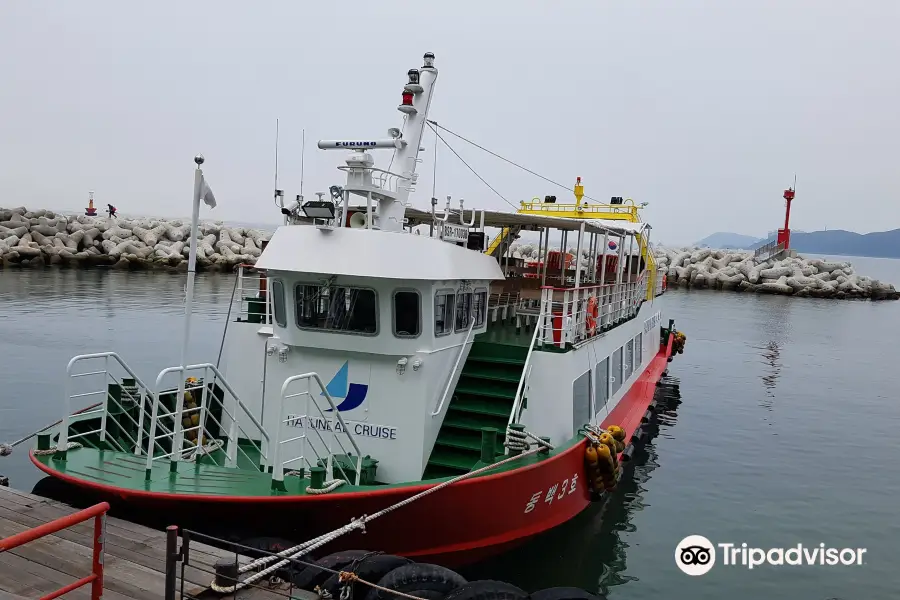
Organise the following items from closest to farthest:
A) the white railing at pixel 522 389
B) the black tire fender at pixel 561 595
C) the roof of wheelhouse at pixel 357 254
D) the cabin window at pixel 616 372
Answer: the black tire fender at pixel 561 595 → the roof of wheelhouse at pixel 357 254 → the white railing at pixel 522 389 → the cabin window at pixel 616 372

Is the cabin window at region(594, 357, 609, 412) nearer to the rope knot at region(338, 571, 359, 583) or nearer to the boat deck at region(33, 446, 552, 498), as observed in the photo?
the boat deck at region(33, 446, 552, 498)

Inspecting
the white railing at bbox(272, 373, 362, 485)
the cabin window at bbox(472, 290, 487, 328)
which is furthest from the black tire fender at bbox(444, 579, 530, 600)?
the cabin window at bbox(472, 290, 487, 328)

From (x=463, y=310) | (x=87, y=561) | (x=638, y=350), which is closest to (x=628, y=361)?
(x=638, y=350)

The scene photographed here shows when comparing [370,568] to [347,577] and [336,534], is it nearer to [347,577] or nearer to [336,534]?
[336,534]

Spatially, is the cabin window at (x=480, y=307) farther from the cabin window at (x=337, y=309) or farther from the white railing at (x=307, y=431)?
the white railing at (x=307, y=431)

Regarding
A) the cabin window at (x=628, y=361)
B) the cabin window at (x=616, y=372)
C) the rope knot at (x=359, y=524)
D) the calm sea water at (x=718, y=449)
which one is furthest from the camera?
the cabin window at (x=628, y=361)

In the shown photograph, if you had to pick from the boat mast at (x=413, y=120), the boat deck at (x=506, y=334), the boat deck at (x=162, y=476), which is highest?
the boat mast at (x=413, y=120)

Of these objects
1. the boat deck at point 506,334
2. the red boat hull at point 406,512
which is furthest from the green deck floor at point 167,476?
the boat deck at point 506,334

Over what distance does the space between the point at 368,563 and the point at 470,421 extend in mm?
3494

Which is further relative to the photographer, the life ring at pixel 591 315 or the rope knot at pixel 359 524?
the life ring at pixel 591 315

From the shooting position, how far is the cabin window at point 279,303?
957cm

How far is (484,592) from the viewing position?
→ 631 cm

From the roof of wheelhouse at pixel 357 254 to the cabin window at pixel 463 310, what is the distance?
1.00 m

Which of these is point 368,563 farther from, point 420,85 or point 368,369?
point 420,85
